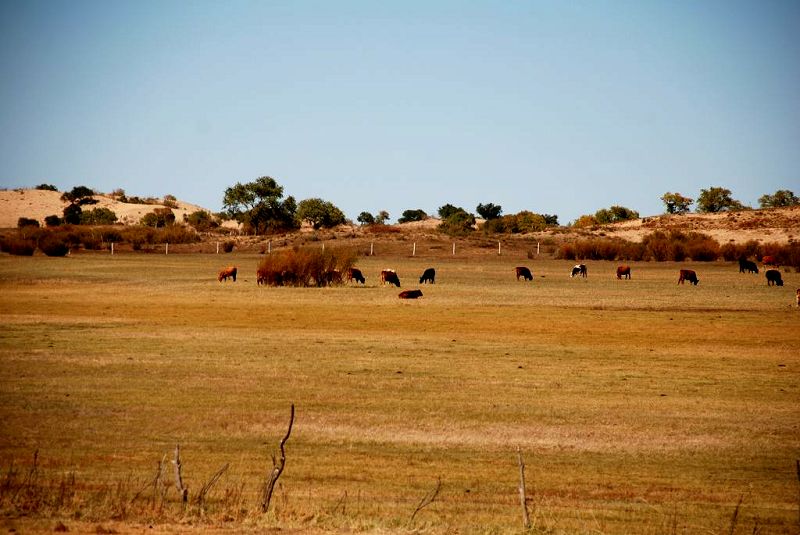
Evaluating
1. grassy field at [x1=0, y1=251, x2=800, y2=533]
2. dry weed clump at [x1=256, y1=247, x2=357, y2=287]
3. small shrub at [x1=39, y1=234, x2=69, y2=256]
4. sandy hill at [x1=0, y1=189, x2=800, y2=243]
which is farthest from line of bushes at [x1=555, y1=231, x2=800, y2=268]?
grassy field at [x1=0, y1=251, x2=800, y2=533]

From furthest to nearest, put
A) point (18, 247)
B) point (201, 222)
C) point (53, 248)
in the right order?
point (201, 222) < point (53, 248) < point (18, 247)

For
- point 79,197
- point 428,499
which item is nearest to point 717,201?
point 79,197

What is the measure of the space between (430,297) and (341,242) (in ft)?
163

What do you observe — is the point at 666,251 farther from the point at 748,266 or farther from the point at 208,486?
the point at 208,486

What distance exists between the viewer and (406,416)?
17.7 meters

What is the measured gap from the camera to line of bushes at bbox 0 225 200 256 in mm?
76375

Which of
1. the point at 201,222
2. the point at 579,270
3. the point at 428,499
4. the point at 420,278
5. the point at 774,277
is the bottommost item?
the point at 428,499

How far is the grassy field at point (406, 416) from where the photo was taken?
1209 cm

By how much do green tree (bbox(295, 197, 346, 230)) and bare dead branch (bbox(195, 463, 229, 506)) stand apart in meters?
113

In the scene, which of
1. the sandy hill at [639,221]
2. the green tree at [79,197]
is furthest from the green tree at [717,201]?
the green tree at [79,197]

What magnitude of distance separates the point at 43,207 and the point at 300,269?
352 ft

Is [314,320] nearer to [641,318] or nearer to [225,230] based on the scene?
[641,318]

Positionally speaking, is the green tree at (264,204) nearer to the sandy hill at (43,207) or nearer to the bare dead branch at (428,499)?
the sandy hill at (43,207)

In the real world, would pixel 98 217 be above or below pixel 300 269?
above
